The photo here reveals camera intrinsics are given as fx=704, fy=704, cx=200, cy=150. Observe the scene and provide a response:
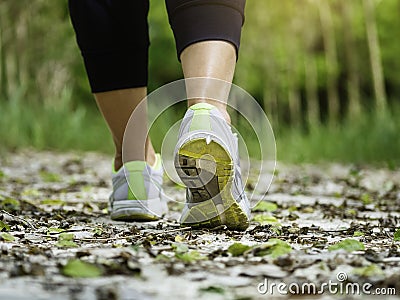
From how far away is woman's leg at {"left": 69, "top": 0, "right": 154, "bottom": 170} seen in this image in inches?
81.2

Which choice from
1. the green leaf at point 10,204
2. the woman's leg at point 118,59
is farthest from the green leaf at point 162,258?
the green leaf at point 10,204

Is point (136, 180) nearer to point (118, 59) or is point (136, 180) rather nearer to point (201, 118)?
point (118, 59)

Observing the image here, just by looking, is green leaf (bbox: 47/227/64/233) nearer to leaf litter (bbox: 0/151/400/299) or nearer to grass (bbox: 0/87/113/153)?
leaf litter (bbox: 0/151/400/299)

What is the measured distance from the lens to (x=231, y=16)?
5.51ft

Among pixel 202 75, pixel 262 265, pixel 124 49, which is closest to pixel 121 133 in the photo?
pixel 124 49

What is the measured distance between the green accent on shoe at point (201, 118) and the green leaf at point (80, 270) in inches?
20.4

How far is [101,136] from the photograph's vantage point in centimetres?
746

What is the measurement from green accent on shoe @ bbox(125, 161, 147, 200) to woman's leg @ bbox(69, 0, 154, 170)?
0.03 meters

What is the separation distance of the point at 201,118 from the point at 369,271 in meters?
0.54

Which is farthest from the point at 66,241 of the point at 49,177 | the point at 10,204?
the point at 49,177

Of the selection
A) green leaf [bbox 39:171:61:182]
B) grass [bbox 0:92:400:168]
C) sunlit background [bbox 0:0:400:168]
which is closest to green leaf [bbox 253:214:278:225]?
green leaf [bbox 39:171:61:182]

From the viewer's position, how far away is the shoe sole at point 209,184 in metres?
1.53

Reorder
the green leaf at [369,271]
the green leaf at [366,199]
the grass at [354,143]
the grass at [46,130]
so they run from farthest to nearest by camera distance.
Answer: the grass at [354,143] → the grass at [46,130] → the green leaf at [366,199] → the green leaf at [369,271]

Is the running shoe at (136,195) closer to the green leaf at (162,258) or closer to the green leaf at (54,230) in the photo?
the green leaf at (54,230)
